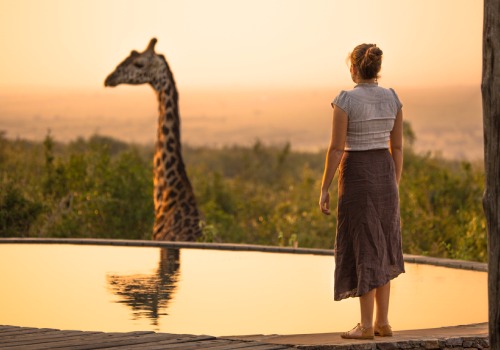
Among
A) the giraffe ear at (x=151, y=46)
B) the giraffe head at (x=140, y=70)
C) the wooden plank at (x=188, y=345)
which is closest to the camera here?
the wooden plank at (x=188, y=345)

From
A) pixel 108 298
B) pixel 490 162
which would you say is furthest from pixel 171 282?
pixel 490 162

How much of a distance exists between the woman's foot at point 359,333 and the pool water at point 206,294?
687 mm

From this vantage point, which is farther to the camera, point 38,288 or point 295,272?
point 295,272

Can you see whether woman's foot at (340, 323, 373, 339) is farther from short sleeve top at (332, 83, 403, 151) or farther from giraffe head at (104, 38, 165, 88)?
giraffe head at (104, 38, 165, 88)

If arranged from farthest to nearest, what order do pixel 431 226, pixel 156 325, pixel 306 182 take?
pixel 306 182 < pixel 431 226 < pixel 156 325

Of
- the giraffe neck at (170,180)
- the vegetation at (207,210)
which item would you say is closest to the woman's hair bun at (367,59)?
the vegetation at (207,210)

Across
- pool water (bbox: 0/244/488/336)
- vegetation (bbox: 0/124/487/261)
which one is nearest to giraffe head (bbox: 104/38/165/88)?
vegetation (bbox: 0/124/487/261)

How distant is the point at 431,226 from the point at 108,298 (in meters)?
7.77

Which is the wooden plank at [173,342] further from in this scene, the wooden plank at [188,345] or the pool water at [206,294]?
the pool water at [206,294]

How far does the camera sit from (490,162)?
13.8 ft

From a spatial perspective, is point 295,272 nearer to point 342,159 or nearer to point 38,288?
point 38,288

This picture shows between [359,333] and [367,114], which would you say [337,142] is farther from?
[359,333]

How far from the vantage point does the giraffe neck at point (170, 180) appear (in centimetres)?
1129

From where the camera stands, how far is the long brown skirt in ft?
16.8
